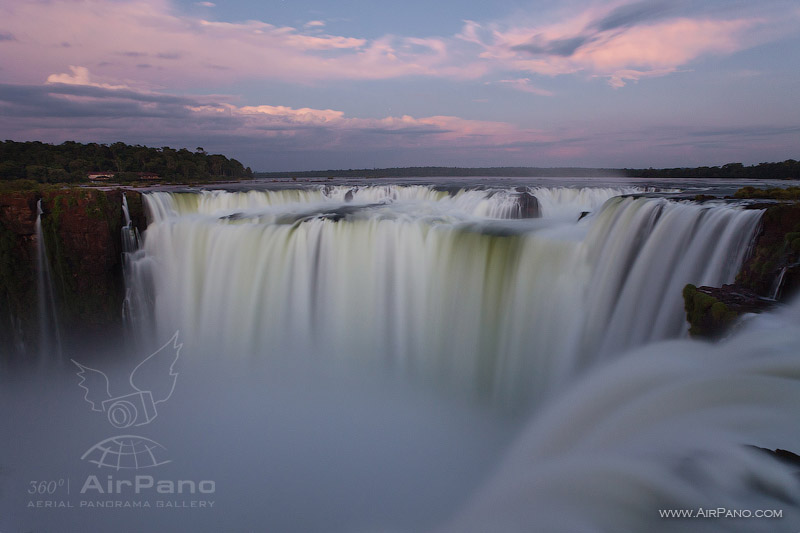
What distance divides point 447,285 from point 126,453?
7620 mm

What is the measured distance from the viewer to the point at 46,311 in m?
12.8

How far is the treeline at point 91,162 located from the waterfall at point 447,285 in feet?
90.5

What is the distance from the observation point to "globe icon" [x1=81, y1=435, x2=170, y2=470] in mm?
8328

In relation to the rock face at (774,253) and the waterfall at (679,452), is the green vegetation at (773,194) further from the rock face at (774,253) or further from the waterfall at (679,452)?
the waterfall at (679,452)

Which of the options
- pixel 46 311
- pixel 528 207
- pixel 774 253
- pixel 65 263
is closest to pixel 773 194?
pixel 774 253

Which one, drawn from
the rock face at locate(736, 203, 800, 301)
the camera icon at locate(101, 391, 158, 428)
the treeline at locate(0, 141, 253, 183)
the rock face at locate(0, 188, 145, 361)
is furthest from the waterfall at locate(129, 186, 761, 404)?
the treeline at locate(0, 141, 253, 183)

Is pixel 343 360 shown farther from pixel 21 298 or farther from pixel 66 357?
pixel 21 298

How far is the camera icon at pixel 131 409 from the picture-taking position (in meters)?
9.84

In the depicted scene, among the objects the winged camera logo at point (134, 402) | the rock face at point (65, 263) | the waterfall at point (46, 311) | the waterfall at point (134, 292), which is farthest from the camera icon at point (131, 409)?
the waterfall at point (46, 311)

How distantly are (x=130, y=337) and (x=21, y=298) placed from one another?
10.0 feet

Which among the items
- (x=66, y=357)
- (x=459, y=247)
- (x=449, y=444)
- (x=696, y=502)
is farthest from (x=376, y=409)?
(x=66, y=357)

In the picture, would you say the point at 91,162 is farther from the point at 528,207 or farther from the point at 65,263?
the point at 528,207

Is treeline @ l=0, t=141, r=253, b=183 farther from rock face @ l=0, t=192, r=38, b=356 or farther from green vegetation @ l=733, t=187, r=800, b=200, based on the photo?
green vegetation @ l=733, t=187, r=800, b=200

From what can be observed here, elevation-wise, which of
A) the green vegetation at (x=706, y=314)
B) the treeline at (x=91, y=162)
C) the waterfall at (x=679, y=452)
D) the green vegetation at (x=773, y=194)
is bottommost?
the waterfall at (x=679, y=452)
